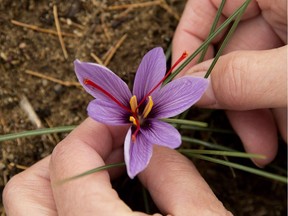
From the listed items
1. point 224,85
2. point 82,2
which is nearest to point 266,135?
point 224,85

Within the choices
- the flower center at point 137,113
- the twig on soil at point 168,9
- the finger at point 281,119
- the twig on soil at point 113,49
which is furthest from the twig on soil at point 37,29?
the finger at point 281,119

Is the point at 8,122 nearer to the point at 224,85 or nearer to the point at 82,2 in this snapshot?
the point at 82,2

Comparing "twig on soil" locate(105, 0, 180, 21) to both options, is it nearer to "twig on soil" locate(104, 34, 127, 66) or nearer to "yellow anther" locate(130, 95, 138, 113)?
"twig on soil" locate(104, 34, 127, 66)

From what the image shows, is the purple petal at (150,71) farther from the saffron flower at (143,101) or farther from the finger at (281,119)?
the finger at (281,119)

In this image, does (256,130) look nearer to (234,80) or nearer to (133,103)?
(234,80)

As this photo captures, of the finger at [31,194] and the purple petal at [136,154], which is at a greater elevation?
the purple petal at [136,154]

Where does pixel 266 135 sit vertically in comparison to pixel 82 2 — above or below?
below

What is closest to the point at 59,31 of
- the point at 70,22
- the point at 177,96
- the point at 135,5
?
the point at 70,22
